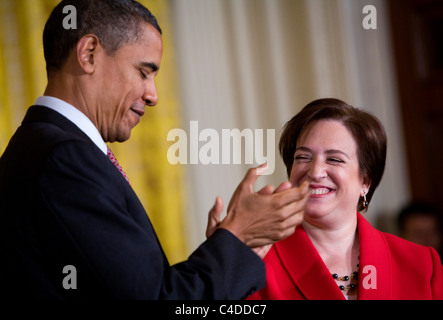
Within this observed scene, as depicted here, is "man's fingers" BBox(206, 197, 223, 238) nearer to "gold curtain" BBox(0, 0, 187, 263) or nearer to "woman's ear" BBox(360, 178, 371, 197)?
"woman's ear" BBox(360, 178, 371, 197)

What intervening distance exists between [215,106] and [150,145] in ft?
1.52

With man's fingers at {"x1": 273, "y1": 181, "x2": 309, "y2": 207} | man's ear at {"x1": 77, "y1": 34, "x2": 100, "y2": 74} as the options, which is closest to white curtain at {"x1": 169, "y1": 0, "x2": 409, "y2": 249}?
man's ear at {"x1": 77, "y1": 34, "x2": 100, "y2": 74}

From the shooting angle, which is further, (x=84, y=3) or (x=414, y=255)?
(x=414, y=255)

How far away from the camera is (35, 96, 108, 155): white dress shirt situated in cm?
128

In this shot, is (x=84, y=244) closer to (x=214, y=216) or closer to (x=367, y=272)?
(x=214, y=216)

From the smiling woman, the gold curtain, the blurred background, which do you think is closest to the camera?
the smiling woman

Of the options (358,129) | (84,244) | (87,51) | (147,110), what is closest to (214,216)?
(84,244)

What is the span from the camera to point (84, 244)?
1068mm

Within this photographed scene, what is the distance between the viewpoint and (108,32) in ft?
4.28

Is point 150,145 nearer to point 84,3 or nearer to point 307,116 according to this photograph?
point 307,116

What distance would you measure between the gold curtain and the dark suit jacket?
72.2 inches

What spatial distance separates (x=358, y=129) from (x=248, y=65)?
1.76 metres
